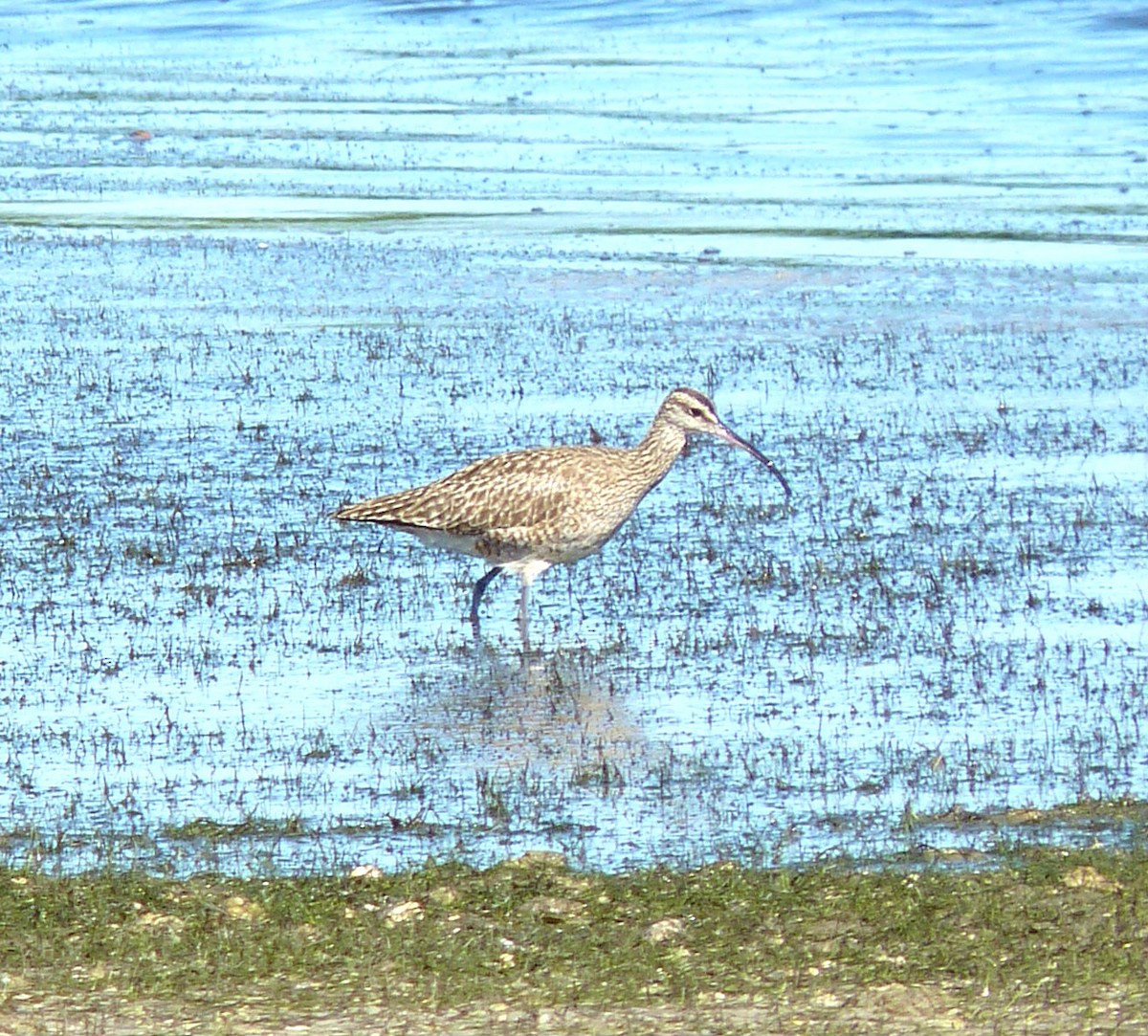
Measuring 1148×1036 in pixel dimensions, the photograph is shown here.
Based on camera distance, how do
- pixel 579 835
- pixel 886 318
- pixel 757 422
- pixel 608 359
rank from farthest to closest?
pixel 886 318
pixel 608 359
pixel 757 422
pixel 579 835

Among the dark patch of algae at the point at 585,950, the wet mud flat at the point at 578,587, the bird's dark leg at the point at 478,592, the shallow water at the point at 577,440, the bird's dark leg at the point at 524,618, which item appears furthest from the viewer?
the bird's dark leg at the point at 478,592

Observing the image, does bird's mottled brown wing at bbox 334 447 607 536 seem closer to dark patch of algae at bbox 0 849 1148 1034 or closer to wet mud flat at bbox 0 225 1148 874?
wet mud flat at bbox 0 225 1148 874

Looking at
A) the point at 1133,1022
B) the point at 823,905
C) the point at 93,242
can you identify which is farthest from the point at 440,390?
the point at 1133,1022

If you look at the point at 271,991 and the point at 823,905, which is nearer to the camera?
the point at 271,991

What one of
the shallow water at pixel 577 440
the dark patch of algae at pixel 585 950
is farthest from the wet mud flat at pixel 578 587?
the dark patch of algae at pixel 585 950

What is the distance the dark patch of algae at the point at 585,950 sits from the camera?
706 cm

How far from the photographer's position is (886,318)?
1998cm

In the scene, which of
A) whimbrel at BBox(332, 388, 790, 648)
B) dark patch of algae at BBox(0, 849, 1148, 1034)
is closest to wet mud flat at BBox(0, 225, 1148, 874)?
whimbrel at BBox(332, 388, 790, 648)

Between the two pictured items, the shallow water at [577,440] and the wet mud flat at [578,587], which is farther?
the shallow water at [577,440]

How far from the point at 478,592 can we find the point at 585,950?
4.66m

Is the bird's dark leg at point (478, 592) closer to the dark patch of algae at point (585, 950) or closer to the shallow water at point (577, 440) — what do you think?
the shallow water at point (577, 440)

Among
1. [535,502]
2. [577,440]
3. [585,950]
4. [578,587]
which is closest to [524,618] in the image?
[535,502]

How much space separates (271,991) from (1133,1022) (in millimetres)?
2268

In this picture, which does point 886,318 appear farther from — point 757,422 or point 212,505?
point 212,505
